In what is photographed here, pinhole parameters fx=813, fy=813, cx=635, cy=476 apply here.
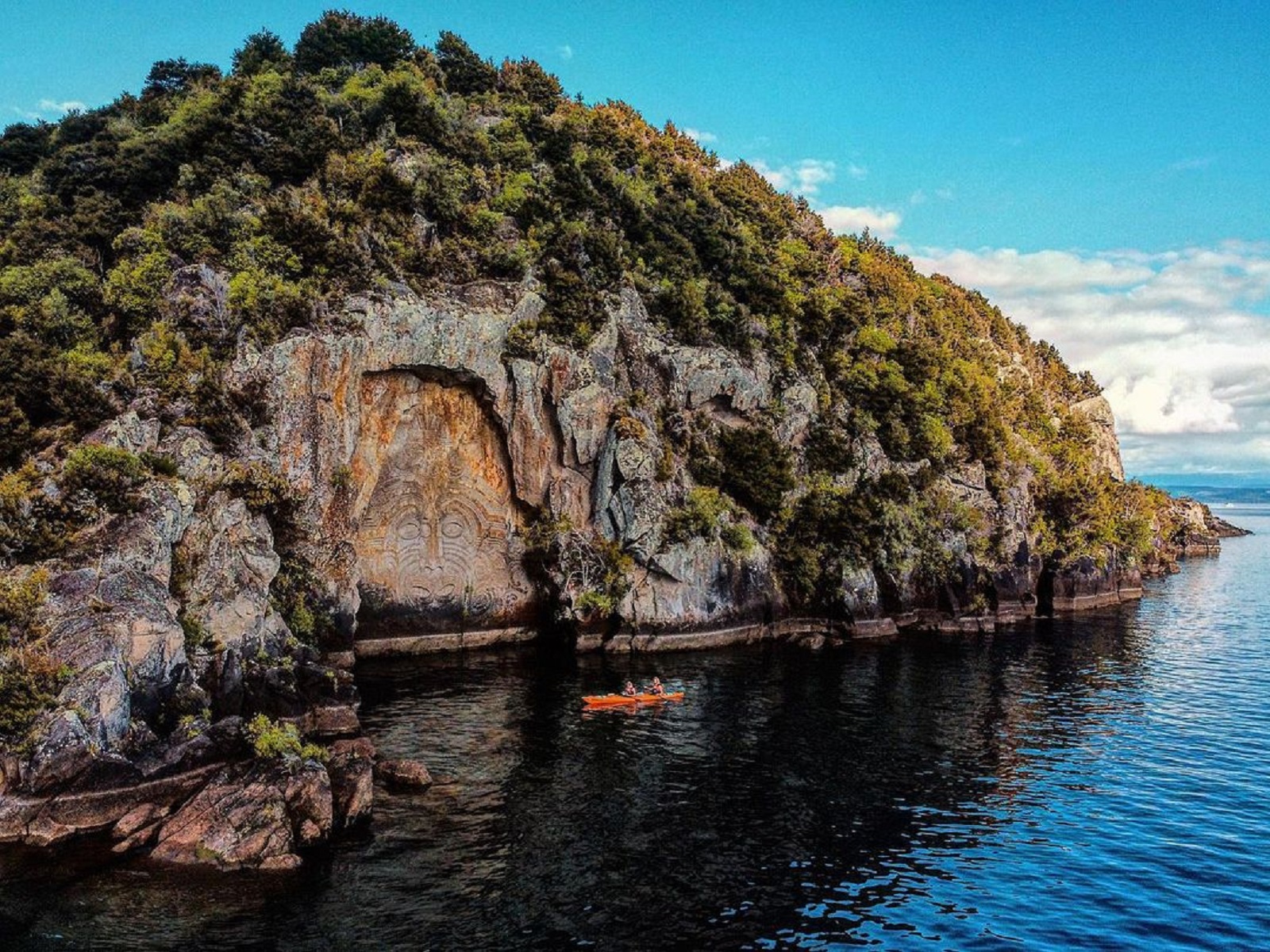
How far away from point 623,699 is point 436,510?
1949 centimetres

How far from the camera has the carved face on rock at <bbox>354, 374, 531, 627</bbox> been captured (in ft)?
168

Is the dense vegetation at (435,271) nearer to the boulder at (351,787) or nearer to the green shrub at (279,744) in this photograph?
the green shrub at (279,744)

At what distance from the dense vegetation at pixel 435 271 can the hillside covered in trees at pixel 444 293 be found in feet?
0.69

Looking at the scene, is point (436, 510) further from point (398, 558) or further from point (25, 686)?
point (25, 686)

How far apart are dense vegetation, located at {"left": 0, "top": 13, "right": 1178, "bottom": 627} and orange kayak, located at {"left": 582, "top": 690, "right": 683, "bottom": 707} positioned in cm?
1509

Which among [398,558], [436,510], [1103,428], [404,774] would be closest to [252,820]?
[404,774]

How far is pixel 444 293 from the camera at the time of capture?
51.9 m

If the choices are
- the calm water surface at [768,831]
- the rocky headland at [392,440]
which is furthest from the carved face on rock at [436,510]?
the calm water surface at [768,831]

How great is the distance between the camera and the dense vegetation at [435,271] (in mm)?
40875

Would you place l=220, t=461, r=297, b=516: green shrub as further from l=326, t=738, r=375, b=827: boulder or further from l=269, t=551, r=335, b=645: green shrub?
l=326, t=738, r=375, b=827: boulder

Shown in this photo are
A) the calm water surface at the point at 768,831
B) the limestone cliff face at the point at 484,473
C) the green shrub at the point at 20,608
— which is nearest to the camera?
the calm water surface at the point at 768,831

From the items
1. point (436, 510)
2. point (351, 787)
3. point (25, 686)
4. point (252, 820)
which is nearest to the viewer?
point (252, 820)

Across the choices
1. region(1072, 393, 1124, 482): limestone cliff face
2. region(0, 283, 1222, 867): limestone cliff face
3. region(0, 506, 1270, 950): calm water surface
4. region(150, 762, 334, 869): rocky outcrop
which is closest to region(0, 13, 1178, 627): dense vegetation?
region(0, 283, 1222, 867): limestone cliff face

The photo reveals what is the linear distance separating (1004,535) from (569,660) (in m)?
39.7
